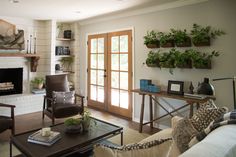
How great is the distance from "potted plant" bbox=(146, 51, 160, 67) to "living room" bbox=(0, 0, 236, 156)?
0.18 metres

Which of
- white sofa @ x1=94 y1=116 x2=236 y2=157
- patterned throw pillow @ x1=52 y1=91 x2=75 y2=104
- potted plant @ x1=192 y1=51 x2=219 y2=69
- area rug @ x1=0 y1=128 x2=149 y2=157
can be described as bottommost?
area rug @ x1=0 y1=128 x2=149 y2=157

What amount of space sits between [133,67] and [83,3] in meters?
1.67

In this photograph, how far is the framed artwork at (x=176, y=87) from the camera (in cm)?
342

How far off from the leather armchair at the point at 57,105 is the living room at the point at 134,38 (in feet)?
3.45

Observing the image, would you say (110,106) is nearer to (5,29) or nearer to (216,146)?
(5,29)

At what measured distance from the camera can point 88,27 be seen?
554cm

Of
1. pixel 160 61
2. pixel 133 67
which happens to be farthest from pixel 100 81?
pixel 160 61

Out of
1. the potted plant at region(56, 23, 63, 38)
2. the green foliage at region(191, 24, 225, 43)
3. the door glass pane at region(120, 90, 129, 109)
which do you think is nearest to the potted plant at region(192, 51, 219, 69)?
the green foliage at region(191, 24, 225, 43)

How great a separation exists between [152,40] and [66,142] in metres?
2.49

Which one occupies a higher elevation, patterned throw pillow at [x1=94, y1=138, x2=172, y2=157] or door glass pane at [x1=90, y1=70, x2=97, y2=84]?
door glass pane at [x1=90, y1=70, x2=97, y2=84]

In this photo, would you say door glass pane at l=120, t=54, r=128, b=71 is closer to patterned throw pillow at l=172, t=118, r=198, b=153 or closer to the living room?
the living room

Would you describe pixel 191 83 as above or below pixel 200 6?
below

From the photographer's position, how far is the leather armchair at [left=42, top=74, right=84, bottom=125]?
12.4 ft

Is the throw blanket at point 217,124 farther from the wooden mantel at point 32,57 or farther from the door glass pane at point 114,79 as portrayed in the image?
the wooden mantel at point 32,57
